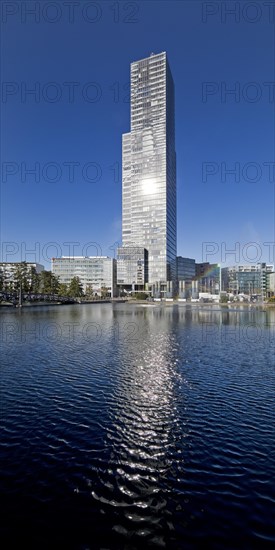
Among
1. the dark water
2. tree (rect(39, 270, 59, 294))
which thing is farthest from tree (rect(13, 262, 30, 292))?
the dark water

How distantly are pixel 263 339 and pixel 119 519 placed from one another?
1806 inches

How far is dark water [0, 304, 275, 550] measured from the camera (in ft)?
32.8

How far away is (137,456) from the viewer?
14320mm

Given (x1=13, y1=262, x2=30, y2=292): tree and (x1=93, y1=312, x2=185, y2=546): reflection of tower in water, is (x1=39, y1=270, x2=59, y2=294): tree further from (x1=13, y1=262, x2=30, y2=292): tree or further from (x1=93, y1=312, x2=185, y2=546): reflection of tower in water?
(x1=93, y1=312, x2=185, y2=546): reflection of tower in water

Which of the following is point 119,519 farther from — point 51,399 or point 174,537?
point 51,399

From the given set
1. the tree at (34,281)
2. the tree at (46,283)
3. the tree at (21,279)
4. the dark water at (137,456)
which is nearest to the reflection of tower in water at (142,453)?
the dark water at (137,456)

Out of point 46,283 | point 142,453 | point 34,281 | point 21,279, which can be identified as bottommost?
point 142,453

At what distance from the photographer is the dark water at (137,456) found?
998 cm

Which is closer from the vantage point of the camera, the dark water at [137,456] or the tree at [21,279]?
the dark water at [137,456]

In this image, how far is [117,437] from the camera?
16.2 m

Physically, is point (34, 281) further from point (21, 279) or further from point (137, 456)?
point (137, 456)

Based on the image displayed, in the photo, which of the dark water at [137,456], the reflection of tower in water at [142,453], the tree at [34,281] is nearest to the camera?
the dark water at [137,456]

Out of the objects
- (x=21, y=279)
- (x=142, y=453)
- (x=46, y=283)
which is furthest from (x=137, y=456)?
(x=46, y=283)

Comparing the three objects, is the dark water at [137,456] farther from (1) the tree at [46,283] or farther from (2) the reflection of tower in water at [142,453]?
(1) the tree at [46,283]
